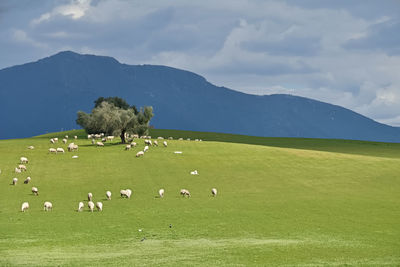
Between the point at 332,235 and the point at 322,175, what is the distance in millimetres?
35814

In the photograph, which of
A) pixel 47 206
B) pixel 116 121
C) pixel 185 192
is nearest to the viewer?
pixel 47 206

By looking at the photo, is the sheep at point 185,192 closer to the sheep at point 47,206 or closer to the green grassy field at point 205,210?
the green grassy field at point 205,210

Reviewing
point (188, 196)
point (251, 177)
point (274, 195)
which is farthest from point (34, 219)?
point (251, 177)

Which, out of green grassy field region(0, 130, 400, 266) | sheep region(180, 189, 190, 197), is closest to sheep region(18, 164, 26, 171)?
green grassy field region(0, 130, 400, 266)

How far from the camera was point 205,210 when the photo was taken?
43.1m

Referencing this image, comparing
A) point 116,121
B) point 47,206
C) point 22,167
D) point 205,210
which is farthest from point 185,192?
point 116,121

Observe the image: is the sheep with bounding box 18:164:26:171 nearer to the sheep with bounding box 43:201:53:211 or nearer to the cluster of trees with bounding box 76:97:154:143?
the sheep with bounding box 43:201:53:211

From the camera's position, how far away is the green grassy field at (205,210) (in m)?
25.9

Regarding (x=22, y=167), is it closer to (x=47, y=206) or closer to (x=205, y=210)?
(x=47, y=206)

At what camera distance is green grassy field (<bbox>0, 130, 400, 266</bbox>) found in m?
25.9

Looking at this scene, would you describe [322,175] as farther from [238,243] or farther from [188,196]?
[238,243]

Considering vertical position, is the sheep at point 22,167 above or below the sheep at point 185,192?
above

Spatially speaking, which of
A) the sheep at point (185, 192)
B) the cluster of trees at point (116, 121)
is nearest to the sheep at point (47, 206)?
the sheep at point (185, 192)

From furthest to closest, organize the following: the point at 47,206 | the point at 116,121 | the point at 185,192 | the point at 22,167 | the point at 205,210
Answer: the point at 116,121
the point at 22,167
the point at 185,192
the point at 47,206
the point at 205,210
